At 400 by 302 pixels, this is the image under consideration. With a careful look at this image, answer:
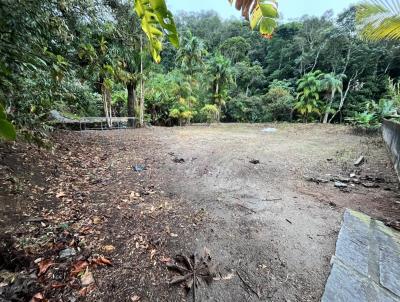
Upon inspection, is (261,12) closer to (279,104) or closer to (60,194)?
(60,194)

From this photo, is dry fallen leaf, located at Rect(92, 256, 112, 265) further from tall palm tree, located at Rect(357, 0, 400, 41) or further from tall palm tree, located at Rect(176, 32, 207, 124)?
tall palm tree, located at Rect(176, 32, 207, 124)

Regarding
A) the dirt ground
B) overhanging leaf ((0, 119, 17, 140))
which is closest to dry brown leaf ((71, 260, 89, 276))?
the dirt ground

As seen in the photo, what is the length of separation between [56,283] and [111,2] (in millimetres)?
6740

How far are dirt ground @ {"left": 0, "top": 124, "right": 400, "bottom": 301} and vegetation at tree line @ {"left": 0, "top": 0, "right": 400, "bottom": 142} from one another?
3.11ft

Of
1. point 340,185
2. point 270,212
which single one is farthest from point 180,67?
point 270,212

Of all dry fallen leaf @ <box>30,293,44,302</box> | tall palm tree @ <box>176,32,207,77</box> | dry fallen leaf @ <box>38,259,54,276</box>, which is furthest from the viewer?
tall palm tree @ <box>176,32,207,77</box>

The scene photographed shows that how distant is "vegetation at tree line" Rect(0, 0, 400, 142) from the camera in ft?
6.06

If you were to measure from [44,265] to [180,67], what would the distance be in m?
15.8

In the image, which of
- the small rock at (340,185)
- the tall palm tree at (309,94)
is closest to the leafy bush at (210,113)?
the tall palm tree at (309,94)

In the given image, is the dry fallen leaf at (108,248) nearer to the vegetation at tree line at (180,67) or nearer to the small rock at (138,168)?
the vegetation at tree line at (180,67)

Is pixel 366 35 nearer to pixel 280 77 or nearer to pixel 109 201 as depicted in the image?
pixel 109 201

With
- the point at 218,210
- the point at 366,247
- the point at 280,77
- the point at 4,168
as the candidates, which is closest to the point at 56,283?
the point at 218,210

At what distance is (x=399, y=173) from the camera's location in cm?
401

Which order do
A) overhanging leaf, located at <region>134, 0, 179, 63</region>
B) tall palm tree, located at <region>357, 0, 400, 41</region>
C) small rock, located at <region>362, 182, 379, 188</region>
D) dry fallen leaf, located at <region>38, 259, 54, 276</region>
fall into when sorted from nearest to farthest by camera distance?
overhanging leaf, located at <region>134, 0, 179, 63</region> → dry fallen leaf, located at <region>38, 259, 54, 276</region> → tall palm tree, located at <region>357, 0, 400, 41</region> → small rock, located at <region>362, 182, 379, 188</region>
